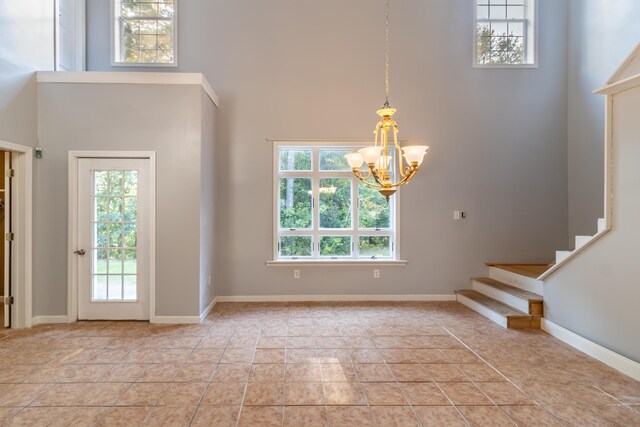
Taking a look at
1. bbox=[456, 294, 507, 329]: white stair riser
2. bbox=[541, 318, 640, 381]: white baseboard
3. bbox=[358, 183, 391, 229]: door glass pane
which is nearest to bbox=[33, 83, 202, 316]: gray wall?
bbox=[358, 183, 391, 229]: door glass pane

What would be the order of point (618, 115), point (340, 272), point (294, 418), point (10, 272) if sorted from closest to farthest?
point (294, 418), point (618, 115), point (10, 272), point (340, 272)

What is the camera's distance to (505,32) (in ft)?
17.4

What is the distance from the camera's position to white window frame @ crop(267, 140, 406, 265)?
5.07 m

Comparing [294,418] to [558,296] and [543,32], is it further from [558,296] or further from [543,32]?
[543,32]

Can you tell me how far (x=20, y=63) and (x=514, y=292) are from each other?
640 cm

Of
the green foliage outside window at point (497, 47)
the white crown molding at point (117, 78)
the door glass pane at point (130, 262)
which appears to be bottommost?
the door glass pane at point (130, 262)

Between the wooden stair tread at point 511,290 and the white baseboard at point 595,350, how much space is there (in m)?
0.26

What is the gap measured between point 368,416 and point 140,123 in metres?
3.85

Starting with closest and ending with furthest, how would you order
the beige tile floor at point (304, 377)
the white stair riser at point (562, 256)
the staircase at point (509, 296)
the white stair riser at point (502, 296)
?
the beige tile floor at point (304, 377), the white stair riser at point (562, 256), the staircase at point (509, 296), the white stair riser at point (502, 296)

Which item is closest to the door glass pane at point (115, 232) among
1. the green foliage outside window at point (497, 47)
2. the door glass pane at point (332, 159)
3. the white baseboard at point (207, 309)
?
the white baseboard at point (207, 309)

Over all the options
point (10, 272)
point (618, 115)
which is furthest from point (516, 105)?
point (10, 272)

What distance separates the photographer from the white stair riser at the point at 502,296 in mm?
4039

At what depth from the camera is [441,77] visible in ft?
16.8

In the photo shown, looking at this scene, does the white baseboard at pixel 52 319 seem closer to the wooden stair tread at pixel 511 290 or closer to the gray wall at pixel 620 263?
the wooden stair tread at pixel 511 290
